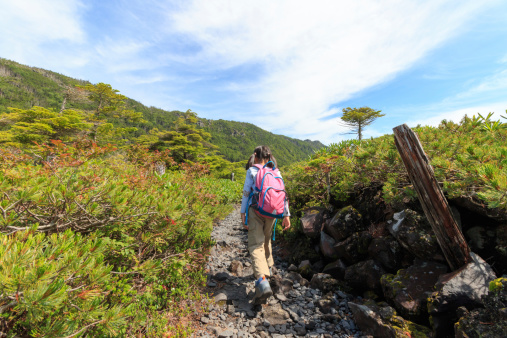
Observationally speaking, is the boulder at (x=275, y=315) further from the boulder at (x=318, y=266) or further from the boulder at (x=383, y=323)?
the boulder at (x=318, y=266)

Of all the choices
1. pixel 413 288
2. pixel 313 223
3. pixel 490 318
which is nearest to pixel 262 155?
pixel 313 223

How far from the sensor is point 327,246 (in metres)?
4.16

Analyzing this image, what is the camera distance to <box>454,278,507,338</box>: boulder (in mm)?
1756

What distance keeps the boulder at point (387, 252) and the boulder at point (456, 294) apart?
0.86 meters

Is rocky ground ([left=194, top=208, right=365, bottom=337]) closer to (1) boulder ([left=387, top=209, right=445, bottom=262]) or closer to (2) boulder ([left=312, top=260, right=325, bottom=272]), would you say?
(2) boulder ([left=312, top=260, right=325, bottom=272])

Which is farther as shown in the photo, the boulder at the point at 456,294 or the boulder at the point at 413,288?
the boulder at the point at 413,288

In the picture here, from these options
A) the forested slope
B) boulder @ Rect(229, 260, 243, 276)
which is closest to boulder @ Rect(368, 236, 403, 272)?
boulder @ Rect(229, 260, 243, 276)

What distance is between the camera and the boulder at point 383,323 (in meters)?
2.30

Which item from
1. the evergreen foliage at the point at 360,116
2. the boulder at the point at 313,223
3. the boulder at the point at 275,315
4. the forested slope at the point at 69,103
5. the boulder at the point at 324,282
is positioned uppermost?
the forested slope at the point at 69,103

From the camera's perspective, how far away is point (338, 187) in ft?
16.5

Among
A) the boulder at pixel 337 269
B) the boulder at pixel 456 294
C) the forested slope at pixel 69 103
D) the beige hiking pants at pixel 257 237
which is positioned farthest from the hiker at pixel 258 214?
the forested slope at pixel 69 103

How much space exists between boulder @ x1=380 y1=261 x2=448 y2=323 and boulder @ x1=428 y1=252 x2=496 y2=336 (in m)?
0.16

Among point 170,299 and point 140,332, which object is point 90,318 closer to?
point 140,332

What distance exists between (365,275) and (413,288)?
760 millimetres
